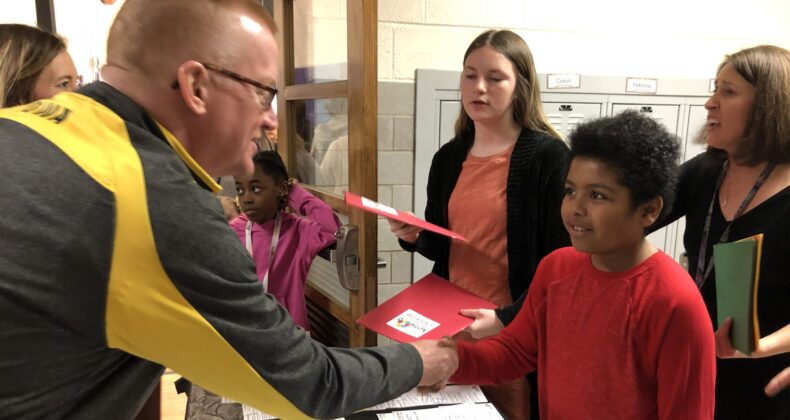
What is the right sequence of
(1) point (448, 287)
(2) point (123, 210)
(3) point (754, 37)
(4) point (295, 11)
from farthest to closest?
(3) point (754, 37)
(4) point (295, 11)
(1) point (448, 287)
(2) point (123, 210)

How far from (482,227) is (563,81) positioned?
1552mm

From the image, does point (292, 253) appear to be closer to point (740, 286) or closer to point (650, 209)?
point (650, 209)

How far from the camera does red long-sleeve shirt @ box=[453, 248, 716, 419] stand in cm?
105

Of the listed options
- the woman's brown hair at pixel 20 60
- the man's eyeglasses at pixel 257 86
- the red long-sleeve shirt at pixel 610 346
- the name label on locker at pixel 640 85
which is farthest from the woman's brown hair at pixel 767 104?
the woman's brown hair at pixel 20 60

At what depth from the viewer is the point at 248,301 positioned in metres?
0.86

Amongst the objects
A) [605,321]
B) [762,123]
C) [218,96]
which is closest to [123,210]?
[218,96]

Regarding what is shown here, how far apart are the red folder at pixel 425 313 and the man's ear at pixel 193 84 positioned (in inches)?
30.0

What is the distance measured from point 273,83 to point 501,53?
906 millimetres

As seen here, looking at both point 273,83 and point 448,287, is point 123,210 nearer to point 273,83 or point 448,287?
point 273,83

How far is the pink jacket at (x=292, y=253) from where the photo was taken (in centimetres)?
205

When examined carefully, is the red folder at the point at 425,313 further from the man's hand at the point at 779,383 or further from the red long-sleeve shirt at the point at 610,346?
the man's hand at the point at 779,383

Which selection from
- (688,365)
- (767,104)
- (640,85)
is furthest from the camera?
(640,85)

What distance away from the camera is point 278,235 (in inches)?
82.0

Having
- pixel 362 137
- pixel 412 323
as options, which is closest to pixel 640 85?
pixel 362 137
